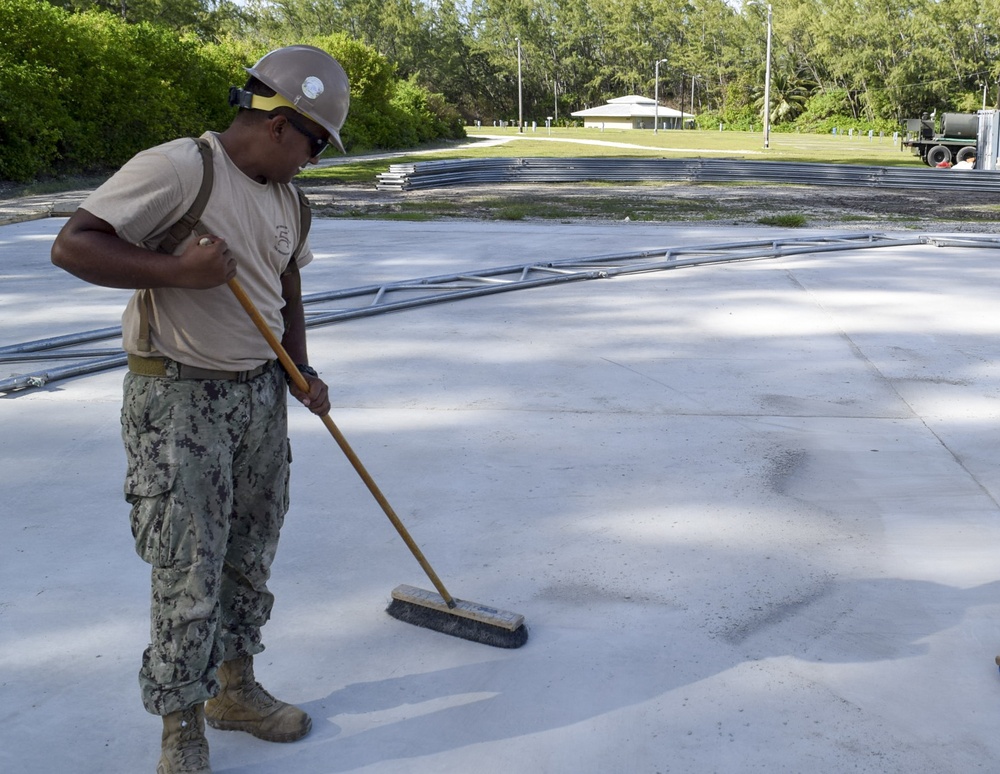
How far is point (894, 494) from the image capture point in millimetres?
4270

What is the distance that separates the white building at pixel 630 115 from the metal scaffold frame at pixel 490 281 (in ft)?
208

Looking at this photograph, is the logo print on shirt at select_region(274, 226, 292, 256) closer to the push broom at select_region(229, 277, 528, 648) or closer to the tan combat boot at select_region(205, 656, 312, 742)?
the push broom at select_region(229, 277, 528, 648)

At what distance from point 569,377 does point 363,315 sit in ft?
7.03

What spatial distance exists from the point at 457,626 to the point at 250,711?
72 cm

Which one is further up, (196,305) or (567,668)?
(196,305)

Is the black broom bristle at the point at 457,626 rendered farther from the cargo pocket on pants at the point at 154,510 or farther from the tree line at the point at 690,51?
the tree line at the point at 690,51

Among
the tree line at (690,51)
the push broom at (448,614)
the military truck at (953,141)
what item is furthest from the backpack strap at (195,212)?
the tree line at (690,51)

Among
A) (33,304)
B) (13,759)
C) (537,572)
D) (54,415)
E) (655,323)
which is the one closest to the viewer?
(13,759)

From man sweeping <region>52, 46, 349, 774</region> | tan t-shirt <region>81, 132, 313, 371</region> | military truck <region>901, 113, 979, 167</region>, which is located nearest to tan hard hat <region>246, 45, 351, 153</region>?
man sweeping <region>52, 46, 349, 774</region>

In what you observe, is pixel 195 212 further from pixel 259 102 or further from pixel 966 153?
pixel 966 153

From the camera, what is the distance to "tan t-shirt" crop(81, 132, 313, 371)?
7.09ft

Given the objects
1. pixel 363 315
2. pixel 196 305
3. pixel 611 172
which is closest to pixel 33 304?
pixel 363 315

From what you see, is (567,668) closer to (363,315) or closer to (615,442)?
(615,442)

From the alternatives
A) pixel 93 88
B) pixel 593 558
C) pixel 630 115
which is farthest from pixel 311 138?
pixel 630 115
